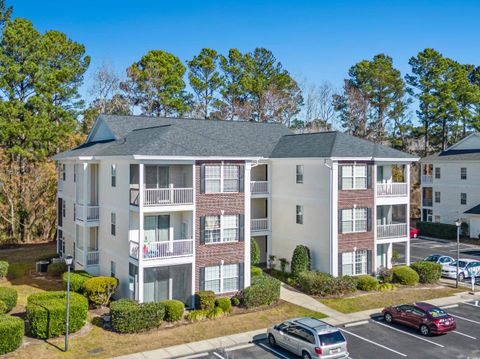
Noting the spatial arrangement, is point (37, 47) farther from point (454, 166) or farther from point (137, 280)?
point (454, 166)

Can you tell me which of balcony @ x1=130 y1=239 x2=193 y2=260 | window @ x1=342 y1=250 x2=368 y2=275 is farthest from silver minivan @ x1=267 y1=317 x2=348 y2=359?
window @ x1=342 y1=250 x2=368 y2=275

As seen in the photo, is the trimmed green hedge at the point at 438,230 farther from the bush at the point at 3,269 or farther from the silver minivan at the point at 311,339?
the bush at the point at 3,269

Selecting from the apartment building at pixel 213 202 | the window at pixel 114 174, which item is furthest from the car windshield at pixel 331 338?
the window at pixel 114 174

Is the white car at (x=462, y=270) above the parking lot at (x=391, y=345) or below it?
above

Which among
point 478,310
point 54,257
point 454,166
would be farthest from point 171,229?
point 454,166

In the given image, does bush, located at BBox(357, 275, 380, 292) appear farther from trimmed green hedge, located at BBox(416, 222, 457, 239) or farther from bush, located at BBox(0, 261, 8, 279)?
trimmed green hedge, located at BBox(416, 222, 457, 239)

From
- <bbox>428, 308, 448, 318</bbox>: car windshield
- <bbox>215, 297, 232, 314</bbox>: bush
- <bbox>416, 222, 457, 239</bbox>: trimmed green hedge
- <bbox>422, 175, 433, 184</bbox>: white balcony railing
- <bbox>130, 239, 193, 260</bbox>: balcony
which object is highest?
<bbox>422, 175, 433, 184</bbox>: white balcony railing
